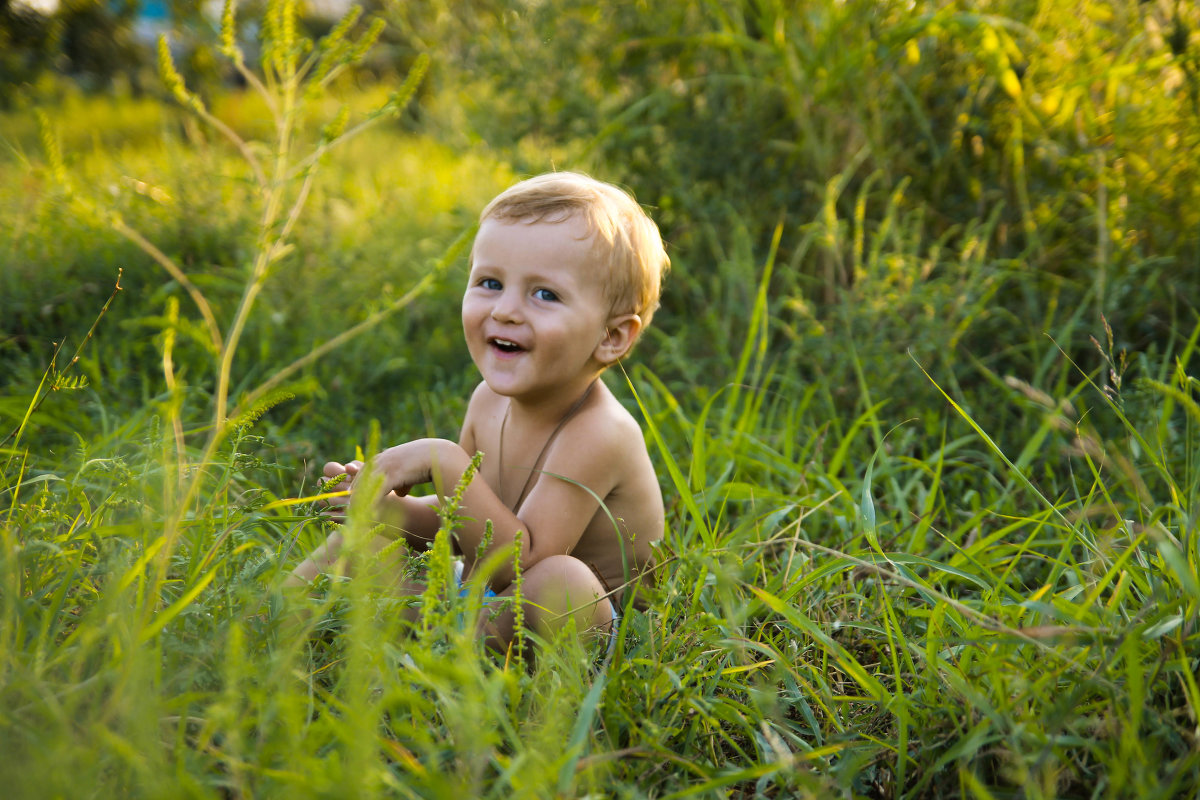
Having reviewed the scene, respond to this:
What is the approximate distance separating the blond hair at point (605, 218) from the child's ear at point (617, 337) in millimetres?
20

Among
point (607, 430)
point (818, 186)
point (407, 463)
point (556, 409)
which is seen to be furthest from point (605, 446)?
point (818, 186)

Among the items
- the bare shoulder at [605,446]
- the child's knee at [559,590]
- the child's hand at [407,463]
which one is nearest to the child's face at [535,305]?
the bare shoulder at [605,446]

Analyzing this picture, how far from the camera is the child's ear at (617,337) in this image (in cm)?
187

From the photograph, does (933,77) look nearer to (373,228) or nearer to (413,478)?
(373,228)

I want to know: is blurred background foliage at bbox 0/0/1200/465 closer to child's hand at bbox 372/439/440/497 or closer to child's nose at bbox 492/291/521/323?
child's nose at bbox 492/291/521/323

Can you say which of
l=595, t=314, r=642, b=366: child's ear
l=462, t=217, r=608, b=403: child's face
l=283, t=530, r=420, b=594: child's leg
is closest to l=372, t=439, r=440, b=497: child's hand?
l=283, t=530, r=420, b=594: child's leg

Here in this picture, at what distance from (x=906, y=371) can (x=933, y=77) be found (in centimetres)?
133

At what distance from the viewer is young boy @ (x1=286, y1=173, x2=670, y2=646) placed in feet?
5.56

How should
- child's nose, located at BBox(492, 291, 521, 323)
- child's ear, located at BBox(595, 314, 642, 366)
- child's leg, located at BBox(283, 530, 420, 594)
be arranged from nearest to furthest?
child's leg, located at BBox(283, 530, 420, 594), child's nose, located at BBox(492, 291, 521, 323), child's ear, located at BBox(595, 314, 642, 366)

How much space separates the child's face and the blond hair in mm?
23

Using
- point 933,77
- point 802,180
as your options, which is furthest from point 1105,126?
point 802,180

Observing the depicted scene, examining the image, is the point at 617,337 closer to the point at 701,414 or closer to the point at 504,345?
the point at 504,345

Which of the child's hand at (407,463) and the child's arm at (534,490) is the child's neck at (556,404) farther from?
the child's hand at (407,463)

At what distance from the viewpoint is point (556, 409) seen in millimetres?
1912
